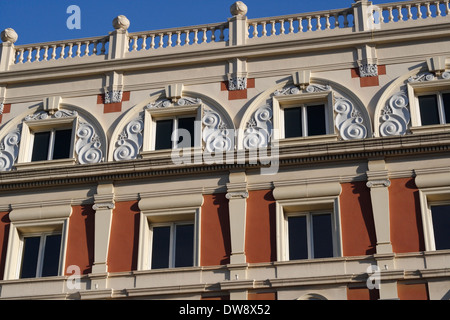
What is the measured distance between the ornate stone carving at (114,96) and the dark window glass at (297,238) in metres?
6.68

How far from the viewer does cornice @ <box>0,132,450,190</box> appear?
24859mm

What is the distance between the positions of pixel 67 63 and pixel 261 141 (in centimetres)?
713

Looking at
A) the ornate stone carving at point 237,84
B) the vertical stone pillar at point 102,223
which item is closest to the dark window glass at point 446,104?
the ornate stone carving at point 237,84

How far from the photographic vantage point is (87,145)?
2714 centimetres

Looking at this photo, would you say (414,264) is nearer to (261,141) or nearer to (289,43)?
(261,141)

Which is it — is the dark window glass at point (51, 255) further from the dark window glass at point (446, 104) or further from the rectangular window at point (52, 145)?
the dark window glass at point (446, 104)

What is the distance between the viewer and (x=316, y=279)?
76.4 ft

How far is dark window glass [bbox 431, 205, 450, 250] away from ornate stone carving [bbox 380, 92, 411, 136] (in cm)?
246

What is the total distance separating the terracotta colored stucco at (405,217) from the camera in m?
23.6

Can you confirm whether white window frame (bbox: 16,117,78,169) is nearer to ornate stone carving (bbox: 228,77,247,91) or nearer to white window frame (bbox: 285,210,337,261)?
ornate stone carving (bbox: 228,77,247,91)

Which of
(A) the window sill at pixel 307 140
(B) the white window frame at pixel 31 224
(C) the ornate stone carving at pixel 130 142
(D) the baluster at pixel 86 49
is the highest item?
(D) the baluster at pixel 86 49

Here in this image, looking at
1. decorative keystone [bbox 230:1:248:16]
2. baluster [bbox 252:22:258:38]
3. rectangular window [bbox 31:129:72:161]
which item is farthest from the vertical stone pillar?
decorative keystone [bbox 230:1:248:16]

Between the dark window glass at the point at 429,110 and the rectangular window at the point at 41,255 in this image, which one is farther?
the dark window glass at the point at 429,110

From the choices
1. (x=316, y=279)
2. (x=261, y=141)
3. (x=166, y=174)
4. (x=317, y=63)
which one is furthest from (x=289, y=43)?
(x=316, y=279)
